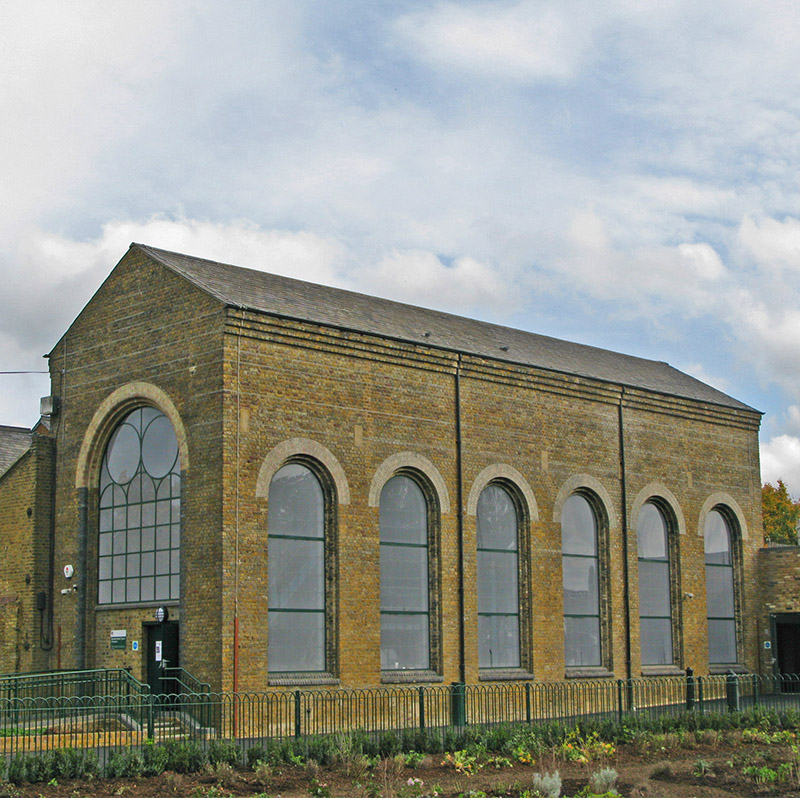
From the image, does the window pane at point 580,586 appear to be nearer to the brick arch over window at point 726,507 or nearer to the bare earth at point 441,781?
the brick arch over window at point 726,507

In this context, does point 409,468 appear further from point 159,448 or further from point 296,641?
point 159,448

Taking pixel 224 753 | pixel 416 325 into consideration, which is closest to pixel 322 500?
pixel 416 325

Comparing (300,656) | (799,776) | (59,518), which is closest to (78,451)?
(59,518)

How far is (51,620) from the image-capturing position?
91.1 ft

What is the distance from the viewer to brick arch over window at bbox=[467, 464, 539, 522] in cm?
2903

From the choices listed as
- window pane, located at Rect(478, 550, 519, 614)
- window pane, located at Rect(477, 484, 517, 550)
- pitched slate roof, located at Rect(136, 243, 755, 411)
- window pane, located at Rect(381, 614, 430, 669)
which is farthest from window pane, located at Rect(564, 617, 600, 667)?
pitched slate roof, located at Rect(136, 243, 755, 411)

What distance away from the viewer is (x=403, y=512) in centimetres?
2789

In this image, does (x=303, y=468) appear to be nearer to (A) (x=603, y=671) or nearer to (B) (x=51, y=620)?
(B) (x=51, y=620)

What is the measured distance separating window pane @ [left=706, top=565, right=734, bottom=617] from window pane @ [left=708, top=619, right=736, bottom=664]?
0.91 ft

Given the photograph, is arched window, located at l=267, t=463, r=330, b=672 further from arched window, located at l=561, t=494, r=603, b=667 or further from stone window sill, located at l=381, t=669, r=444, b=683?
arched window, located at l=561, t=494, r=603, b=667

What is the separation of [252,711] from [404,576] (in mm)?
5990

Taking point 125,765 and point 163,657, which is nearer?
point 125,765

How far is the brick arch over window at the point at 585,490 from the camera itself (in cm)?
3123

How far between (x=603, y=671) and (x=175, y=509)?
13022 millimetres
